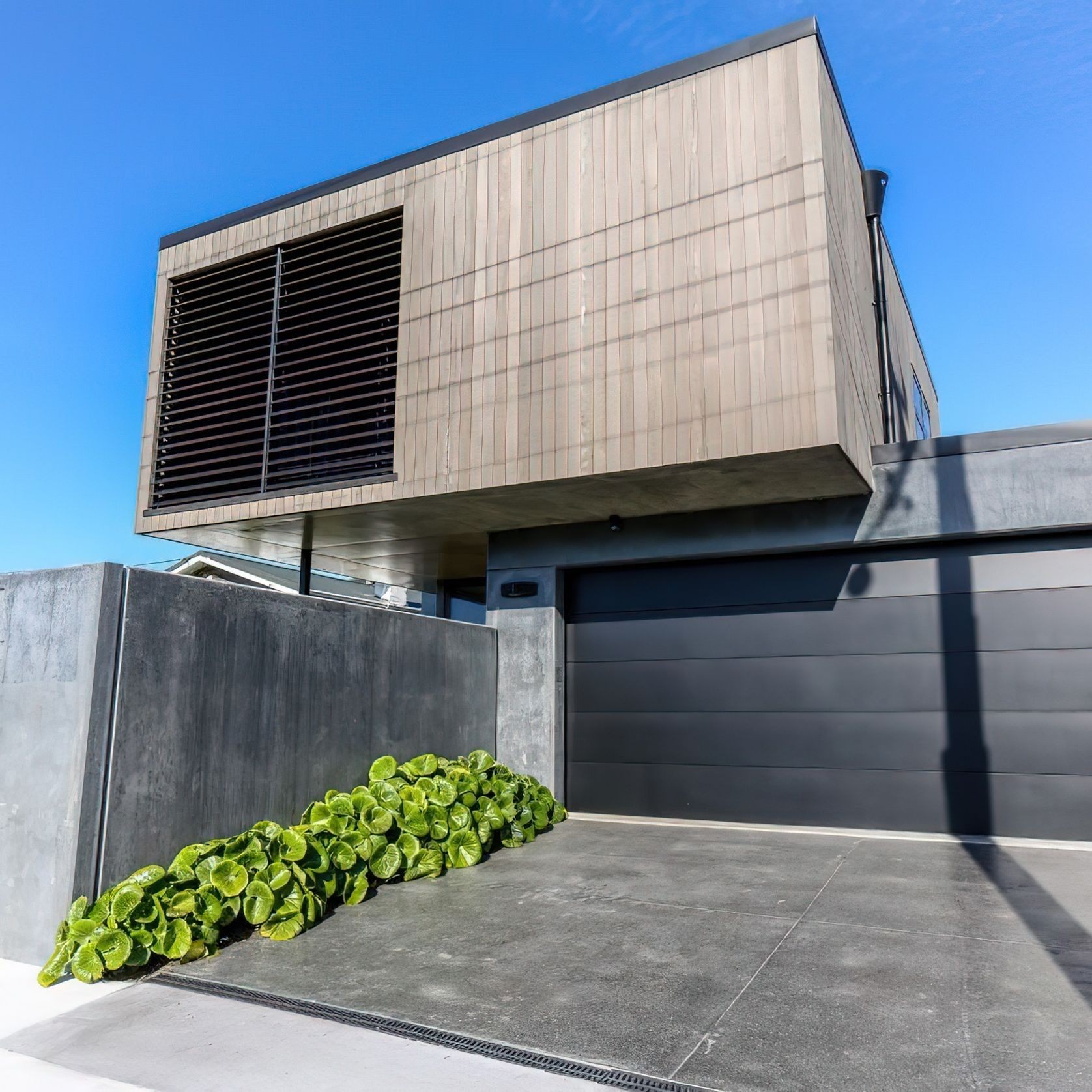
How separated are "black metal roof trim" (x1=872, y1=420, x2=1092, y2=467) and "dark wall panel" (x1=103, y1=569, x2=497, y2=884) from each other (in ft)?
13.5

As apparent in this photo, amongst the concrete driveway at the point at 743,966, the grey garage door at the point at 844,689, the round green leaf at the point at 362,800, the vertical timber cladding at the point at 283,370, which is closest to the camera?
the concrete driveway at the point at 743,966

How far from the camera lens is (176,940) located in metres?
3.78

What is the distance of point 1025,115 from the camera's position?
23.9ft

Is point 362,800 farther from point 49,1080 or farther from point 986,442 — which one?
point 986,442

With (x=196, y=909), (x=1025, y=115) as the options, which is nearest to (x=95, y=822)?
(x=196, y=909)

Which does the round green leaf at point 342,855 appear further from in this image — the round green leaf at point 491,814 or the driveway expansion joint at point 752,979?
the driveway expansion joint at point 752,979

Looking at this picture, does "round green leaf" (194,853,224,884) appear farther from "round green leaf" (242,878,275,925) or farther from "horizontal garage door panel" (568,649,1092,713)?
"horizontal garage door panel" (568,649,1092,713)

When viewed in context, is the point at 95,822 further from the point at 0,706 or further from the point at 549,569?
the point at 549,569

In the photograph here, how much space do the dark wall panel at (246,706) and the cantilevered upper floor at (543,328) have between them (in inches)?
61.7

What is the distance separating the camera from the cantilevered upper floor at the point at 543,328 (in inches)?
232

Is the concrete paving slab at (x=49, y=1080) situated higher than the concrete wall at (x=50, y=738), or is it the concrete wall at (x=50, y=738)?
the concrete wall at (x=50, y=738)

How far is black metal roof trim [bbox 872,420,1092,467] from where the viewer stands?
6.23 metres

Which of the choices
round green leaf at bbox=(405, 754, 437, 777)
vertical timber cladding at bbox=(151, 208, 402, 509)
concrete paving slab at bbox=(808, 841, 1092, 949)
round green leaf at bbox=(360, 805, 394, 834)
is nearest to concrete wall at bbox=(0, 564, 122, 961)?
round green leaf at bbox=(360, 805, 394, 834)

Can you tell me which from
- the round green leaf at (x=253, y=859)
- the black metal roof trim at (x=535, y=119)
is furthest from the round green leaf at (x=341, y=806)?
the black metal roof trim at (x=535, y=119)
